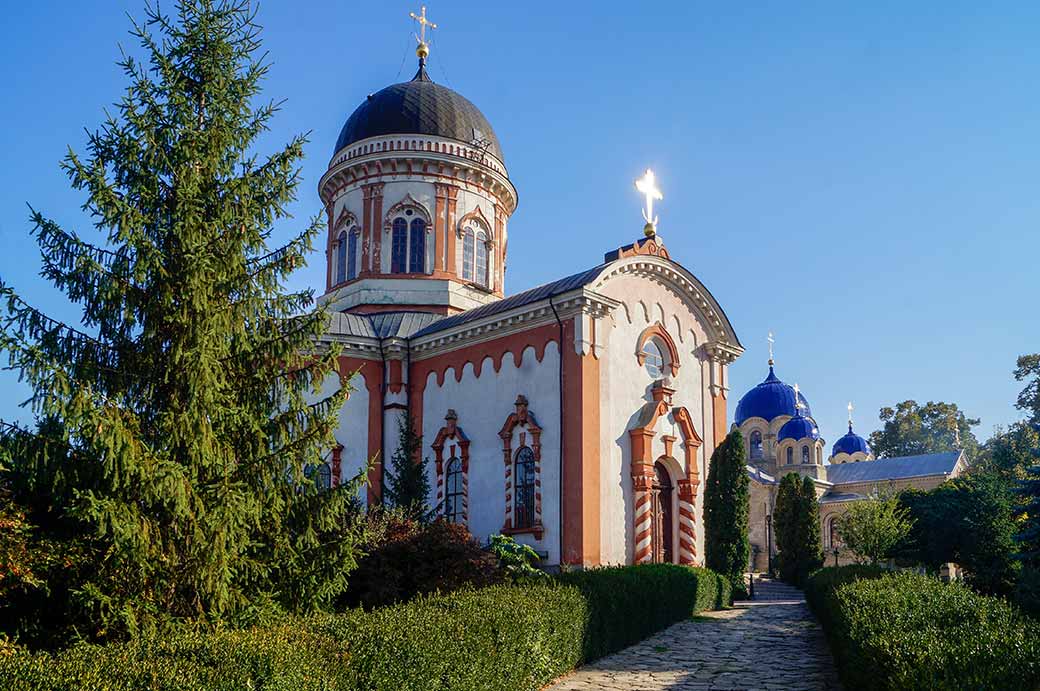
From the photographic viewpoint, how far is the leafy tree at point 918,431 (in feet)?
244

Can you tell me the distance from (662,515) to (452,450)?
224 inches

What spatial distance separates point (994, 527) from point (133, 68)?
3128cm

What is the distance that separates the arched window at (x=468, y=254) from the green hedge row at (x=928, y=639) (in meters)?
17.7

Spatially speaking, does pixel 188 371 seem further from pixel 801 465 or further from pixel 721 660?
pixel 801 465

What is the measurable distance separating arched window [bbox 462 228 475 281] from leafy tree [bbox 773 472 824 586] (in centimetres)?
1244

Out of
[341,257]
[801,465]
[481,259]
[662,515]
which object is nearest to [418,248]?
[481,259]

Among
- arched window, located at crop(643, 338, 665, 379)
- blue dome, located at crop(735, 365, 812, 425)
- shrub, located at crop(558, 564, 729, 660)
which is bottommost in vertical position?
shrub, located at crop(558, 564, 729, 660)

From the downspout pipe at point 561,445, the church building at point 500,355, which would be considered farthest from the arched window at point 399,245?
the downspout pipe at point 561,445

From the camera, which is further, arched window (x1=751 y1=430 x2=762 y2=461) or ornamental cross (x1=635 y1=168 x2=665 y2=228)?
arched window (x1=751 y1=430 x2=762 y2=461)

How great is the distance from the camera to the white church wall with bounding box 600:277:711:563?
21.9m

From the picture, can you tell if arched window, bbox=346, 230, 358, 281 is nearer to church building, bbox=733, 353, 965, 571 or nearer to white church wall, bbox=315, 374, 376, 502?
white church wall, bbox=315, 374, 376, 502

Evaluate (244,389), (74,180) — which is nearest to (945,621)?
(244,389)

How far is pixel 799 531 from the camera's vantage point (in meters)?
29.9

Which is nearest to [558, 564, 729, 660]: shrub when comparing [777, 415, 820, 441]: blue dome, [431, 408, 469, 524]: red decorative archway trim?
[431, 408, 469, 524]: red decorative archway trim
